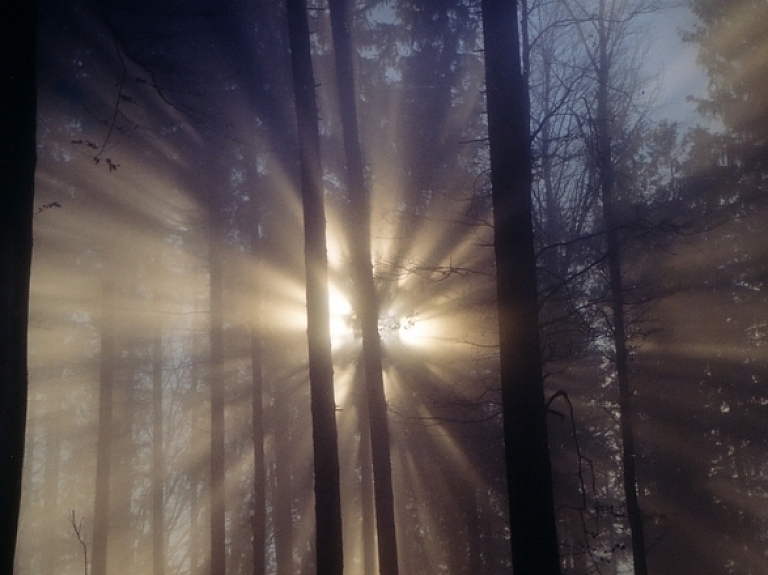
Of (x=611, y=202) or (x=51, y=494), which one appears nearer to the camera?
(x=611, y=202)

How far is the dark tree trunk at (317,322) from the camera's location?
7.36m

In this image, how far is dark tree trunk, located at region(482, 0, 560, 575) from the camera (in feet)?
15.5

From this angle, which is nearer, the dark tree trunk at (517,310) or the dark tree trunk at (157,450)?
the dark tree trunk at (517,310)

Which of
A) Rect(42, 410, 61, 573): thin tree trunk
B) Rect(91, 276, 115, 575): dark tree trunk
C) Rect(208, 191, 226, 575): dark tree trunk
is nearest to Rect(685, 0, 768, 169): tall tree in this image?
Rect(208, 191, 226, 575): dark tree trunk

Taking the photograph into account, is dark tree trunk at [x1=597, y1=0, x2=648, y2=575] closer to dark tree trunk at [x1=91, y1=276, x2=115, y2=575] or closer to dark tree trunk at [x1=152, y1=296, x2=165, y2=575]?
dark tree trunk at [x1=91, y1=276, x2=115, y2=575]

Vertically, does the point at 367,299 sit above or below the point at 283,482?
above

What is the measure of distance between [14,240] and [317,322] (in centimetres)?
415

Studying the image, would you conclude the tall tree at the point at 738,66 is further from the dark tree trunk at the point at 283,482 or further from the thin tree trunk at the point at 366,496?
the dark tree trunk at the point at 283,482

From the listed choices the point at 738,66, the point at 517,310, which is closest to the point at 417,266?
the point at 517,310

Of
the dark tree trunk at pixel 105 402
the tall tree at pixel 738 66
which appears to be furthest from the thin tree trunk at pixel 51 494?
the tall tree at pixel 738 66

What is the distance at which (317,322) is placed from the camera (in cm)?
799

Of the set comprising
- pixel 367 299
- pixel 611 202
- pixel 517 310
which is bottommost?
pixel 517 310

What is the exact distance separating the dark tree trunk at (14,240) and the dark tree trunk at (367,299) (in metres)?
6.08

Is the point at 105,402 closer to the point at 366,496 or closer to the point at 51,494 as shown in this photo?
the point at 366,496
